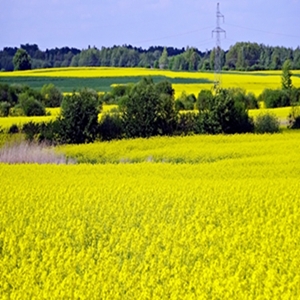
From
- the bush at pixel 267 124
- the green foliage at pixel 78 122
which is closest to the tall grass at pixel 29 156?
the green foliage at pixel 78 122

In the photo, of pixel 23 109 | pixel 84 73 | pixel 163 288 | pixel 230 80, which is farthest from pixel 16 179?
pixel 84 73

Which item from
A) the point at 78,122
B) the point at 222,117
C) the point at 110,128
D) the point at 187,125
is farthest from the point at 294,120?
the point at 78,122

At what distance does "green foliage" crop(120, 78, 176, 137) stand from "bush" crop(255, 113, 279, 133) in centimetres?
391

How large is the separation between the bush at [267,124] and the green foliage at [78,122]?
298 inches

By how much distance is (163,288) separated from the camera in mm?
6859

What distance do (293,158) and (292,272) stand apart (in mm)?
12476

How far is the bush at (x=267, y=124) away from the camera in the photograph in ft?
105

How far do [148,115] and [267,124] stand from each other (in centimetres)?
546

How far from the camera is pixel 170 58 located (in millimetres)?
115250

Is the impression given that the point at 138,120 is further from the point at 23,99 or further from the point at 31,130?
the point at 23,99

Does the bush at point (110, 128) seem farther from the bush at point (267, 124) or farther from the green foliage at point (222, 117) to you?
the bush at point (267, 124)

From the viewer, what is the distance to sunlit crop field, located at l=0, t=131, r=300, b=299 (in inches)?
273

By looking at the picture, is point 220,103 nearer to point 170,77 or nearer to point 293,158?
point 293,158

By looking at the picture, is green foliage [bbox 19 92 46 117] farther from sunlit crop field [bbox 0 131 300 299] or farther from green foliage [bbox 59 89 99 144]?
sunlit crop field [bbox 0 131 300 299]
